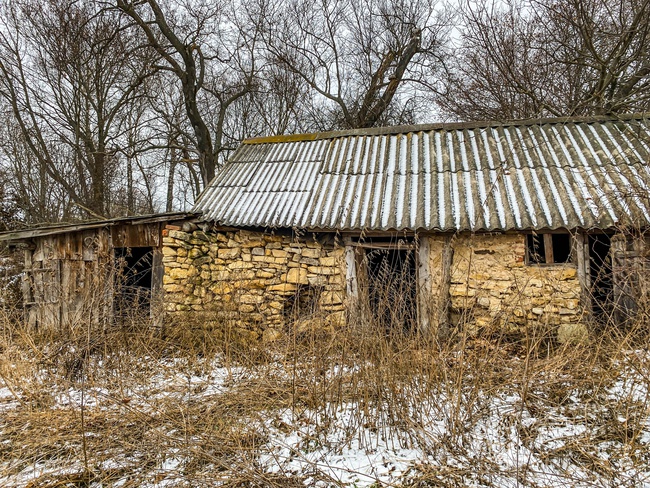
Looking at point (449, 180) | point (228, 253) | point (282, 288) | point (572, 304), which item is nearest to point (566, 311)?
point (572, 304)

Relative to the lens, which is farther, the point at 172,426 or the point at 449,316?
the point at 449,316

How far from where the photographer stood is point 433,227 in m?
5.21

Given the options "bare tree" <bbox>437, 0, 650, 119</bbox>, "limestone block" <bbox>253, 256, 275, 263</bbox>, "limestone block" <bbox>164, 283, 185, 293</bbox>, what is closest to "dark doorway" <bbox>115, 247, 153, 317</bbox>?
"limestone block" <bbox>164, 283, 185, 293</bbox>

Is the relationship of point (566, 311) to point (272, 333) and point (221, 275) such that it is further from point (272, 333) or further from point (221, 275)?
point (221, 275)

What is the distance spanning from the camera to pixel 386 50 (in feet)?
47.1

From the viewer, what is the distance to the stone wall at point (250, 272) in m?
5.99

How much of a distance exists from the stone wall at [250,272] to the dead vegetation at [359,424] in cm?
200

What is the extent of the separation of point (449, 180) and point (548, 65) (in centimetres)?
572

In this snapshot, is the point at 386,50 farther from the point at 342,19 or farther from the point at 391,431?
the point at 391,431

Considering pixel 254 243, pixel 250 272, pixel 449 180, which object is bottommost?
pixel 250 272

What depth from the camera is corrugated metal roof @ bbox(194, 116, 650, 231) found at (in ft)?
17.2

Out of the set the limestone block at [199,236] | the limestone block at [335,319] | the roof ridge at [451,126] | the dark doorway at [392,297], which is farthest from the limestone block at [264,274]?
the roof ridge at [451,126]

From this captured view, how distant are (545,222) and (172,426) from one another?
4908 millimetres

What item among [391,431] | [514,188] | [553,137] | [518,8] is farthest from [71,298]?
[518,8]
